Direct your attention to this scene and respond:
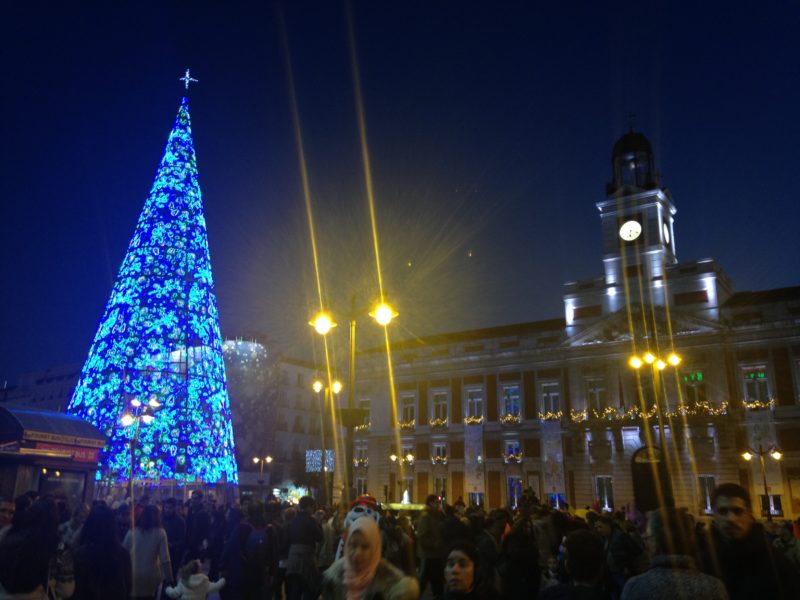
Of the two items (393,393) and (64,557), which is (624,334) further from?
(64,557)

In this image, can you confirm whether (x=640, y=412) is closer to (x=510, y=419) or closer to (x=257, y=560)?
(x=510, y=419)

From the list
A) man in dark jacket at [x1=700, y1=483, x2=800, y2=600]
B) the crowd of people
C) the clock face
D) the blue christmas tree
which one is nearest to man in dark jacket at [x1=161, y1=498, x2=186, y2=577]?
the crowd of people

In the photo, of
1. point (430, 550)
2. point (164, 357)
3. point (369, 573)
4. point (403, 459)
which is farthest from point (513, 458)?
point (369, 573)

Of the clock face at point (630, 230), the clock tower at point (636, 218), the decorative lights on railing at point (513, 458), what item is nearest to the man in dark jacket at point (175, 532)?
the decorative lights on railing at point (513, 458)

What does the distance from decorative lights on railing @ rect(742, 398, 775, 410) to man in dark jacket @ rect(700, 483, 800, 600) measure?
110 feet

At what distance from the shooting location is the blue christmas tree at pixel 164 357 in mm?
20641

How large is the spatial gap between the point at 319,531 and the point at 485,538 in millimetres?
2944

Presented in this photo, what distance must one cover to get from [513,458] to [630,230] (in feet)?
56.1

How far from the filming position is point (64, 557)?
511 cm

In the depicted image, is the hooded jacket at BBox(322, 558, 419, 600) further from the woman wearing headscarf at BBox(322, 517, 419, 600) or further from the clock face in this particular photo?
the clock face

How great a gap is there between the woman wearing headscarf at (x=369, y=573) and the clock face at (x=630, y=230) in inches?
1610

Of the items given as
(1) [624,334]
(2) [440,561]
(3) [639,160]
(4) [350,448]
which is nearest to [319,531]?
(4) [350,448]

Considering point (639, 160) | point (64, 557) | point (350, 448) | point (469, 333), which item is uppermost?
point (639, 160)

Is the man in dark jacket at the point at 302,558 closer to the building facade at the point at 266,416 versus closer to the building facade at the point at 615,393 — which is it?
the building facade at the point at 615,393
